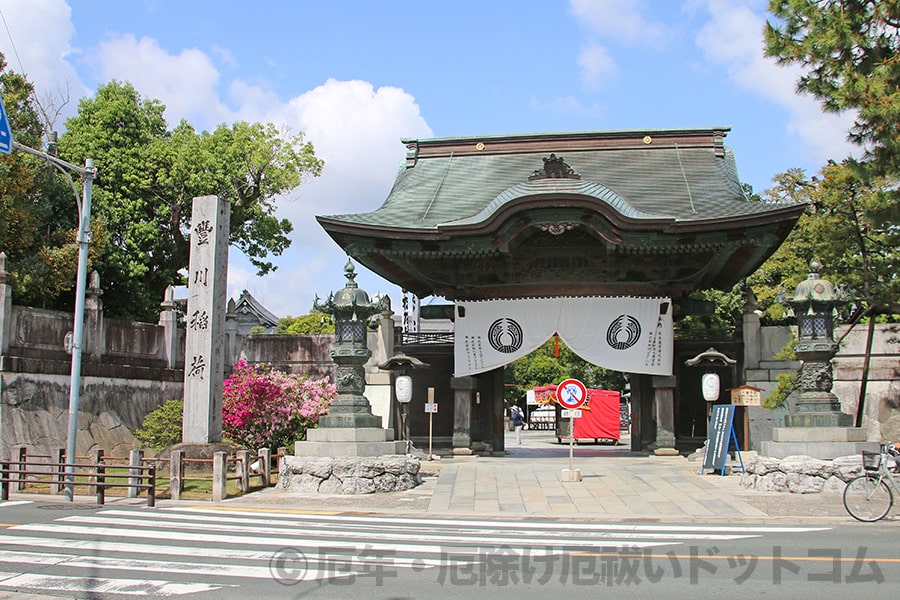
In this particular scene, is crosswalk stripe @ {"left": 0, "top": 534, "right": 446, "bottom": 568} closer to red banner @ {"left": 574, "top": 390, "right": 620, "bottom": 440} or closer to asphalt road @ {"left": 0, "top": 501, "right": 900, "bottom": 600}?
asphalt road @ {"left": 0, "top": 501, "right": 900, "bottom": 600}

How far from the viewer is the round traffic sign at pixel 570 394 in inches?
645

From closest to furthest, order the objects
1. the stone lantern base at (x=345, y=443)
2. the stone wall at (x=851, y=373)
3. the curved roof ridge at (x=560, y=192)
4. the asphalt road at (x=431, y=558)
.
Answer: the asphalt road at (x=431, y=558), the stone lantern base at (x=345, y=443), the curved roof ridge at (x=560, y=192), the stone wall at (x=851, y=373)

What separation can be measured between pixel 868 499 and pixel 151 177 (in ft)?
85.6

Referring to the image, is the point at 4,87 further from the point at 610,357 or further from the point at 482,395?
the point at 610,357

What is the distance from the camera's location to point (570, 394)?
1656 cm

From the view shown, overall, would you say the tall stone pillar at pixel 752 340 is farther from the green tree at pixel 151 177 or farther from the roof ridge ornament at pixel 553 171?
the green tree at pixel 151 177

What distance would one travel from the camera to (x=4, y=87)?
24078mm

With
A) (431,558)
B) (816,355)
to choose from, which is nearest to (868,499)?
(816,355)

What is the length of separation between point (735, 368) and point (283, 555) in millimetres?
18184

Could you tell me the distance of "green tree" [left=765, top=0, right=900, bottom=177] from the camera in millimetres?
13555

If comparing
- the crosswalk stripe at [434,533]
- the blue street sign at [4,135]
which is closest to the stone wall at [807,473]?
the crosswalk stripe at [434,533]

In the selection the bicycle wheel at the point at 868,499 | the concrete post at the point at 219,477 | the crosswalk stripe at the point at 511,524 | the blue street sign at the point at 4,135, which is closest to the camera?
the blue street sign at the point at 4,135

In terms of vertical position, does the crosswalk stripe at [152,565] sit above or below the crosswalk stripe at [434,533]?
above

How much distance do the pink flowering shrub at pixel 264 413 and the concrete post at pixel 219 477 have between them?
5.97 meters
